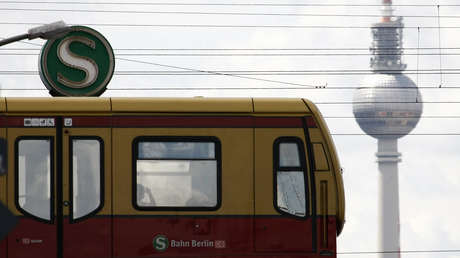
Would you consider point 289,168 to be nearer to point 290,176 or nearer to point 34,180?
point 290,176

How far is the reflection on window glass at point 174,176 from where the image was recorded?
19750 millimetres

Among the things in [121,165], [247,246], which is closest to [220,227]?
[247,246]

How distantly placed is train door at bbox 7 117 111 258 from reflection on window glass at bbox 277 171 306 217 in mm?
2836

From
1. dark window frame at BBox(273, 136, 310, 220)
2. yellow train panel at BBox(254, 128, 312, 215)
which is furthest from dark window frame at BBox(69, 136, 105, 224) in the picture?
dark window frame at BBox(273, 136, 310, 220)

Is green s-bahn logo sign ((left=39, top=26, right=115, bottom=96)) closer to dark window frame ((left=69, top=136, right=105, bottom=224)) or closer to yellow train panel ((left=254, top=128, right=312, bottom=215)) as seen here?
dark window frame ((left=69, top=136, right=105, bottom=224))

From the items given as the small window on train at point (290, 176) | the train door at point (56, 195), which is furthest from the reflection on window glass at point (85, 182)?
the small window on train at point (290, 176)

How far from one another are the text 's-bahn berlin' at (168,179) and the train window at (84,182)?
0.05 feet

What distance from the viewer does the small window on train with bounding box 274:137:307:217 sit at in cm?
2003

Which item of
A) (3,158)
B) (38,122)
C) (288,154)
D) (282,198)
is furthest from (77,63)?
(3,158)

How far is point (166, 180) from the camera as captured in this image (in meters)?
19.7

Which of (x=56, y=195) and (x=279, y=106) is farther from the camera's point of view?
(x=279, y=106)

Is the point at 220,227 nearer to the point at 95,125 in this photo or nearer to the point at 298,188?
the point at 298,188

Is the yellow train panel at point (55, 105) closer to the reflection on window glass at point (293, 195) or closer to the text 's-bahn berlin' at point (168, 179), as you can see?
the text 's-bahn berlin' at point (168, 179)

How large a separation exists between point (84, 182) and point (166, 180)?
1.33 meters
